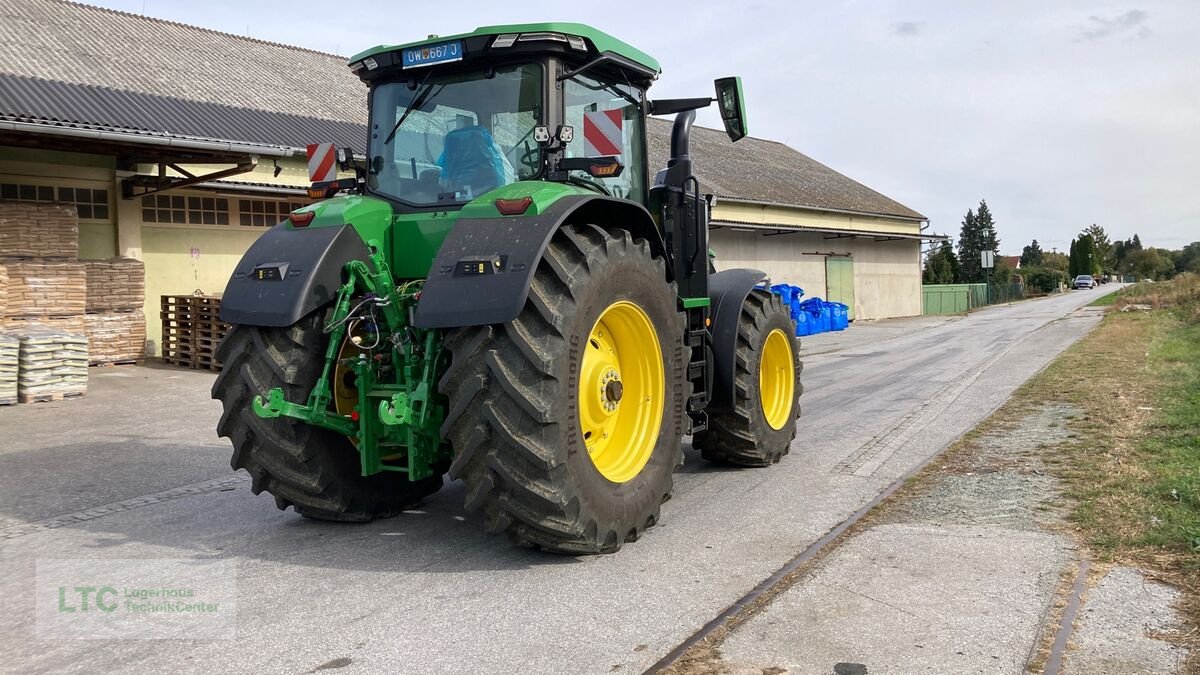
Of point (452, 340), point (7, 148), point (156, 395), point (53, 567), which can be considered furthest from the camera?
point (7, 148)

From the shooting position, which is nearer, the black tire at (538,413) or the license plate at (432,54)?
the black tire at (538,413)

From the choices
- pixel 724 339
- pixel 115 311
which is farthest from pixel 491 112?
pixel 115 311

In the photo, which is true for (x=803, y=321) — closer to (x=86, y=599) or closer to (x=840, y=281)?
(x=840, y=281)

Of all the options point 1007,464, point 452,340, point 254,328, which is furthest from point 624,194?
point 1007,464

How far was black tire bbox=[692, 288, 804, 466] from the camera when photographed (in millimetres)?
7098

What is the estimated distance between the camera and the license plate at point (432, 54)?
217 inches

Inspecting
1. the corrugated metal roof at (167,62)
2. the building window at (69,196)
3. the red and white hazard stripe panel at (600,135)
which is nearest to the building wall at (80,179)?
the building window at (69,196)

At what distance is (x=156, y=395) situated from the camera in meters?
12.3

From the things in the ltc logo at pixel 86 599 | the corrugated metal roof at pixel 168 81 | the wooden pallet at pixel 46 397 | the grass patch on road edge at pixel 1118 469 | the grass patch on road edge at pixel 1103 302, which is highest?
the corrugated metal roof at pixel 168 81

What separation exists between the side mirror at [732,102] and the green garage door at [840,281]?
29081 millimetres

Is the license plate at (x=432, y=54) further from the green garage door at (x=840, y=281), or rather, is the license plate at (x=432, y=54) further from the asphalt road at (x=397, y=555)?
the green garage door at (x=840, y=281)

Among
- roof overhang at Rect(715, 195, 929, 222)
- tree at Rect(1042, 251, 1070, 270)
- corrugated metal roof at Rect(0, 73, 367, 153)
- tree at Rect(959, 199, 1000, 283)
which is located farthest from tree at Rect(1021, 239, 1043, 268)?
corrugated metal roof at Rect(0, 73, 367, 153)

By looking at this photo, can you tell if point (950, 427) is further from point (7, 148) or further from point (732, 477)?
point (7, 148)

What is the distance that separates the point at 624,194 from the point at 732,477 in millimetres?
2337
